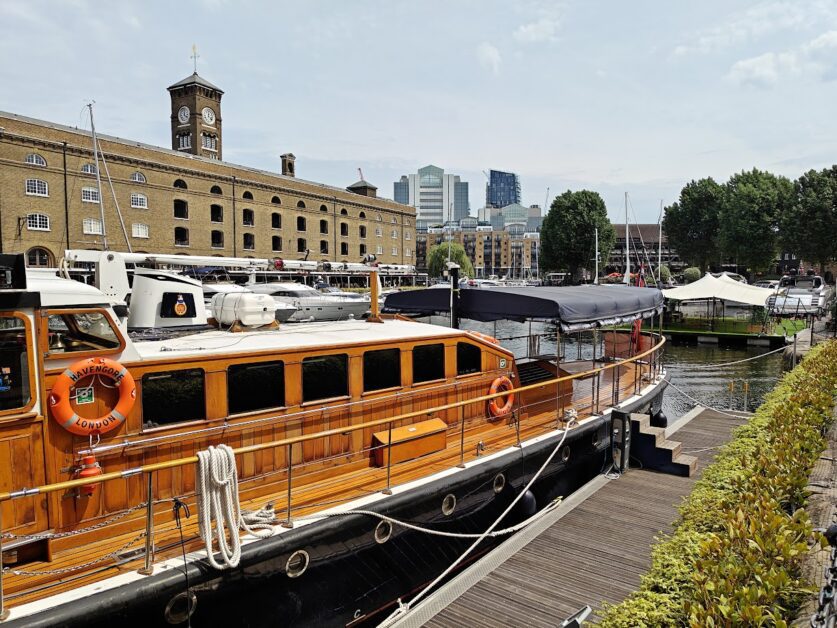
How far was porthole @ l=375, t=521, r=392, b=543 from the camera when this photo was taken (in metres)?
6.73

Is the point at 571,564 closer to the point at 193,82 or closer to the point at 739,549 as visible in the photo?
the point at 739,549

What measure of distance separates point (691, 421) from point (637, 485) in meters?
5.74

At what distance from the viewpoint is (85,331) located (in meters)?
5.84

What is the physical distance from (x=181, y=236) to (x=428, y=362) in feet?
171

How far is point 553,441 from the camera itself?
9367 mm

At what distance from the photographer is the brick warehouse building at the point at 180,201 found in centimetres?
4297

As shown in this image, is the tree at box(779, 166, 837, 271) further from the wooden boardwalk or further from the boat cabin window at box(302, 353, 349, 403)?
the boat cabin window at box(302, 353, 349, 403)

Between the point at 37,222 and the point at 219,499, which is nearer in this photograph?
the point at 219,499

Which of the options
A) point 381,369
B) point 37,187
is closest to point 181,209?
point 37,187

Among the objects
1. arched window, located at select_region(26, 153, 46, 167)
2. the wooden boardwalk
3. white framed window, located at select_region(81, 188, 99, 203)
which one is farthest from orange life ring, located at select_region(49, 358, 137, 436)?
white framed window, located at select_region(81, 188, 99, 203)

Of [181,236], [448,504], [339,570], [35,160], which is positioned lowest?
[339,570]

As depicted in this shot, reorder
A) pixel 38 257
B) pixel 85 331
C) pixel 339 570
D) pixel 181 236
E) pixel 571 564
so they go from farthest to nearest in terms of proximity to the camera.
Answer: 1. pixel 181 236
2. pixel 38 257
3. pixel 571 564
4. pixel 339 570
5. pixel 85 331

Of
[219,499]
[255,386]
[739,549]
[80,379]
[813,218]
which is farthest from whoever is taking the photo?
[813,218]

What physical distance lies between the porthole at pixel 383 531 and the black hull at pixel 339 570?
81mm
